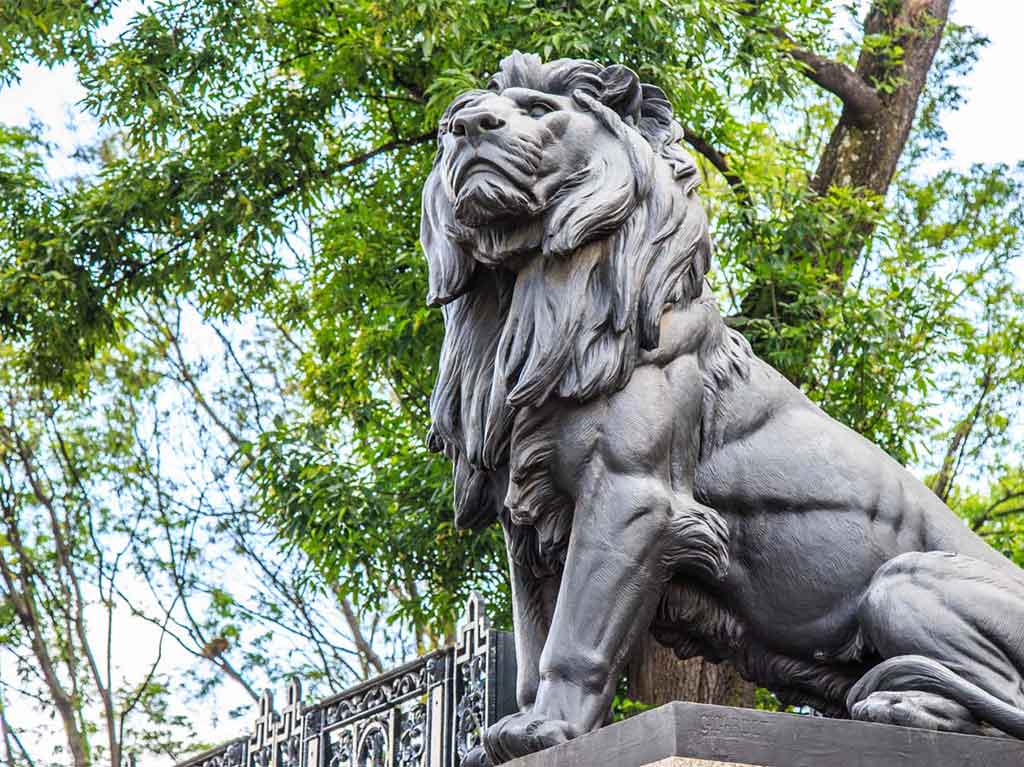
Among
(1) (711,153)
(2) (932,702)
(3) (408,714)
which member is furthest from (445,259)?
(1) (711,153)

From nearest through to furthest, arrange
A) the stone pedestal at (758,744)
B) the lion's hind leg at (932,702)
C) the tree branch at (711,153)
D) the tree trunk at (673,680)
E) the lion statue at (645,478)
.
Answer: the stone pedestal at (758,744) → the lion's hind leg at (932,702) → the lion statue at (645,478) → the tree trunk at (673,680) → the tree branch at (711,153)

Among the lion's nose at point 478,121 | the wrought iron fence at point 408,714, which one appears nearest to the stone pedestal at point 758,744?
the lion's nose at point 478,121

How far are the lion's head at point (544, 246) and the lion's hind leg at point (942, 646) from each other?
34.0 inches

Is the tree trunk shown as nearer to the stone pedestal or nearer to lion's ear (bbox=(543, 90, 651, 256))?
lion's ear (bbox=(543, 90, 651, 256))

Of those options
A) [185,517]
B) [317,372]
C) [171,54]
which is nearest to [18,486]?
[185,517]

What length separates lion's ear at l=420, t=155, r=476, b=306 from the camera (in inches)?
167

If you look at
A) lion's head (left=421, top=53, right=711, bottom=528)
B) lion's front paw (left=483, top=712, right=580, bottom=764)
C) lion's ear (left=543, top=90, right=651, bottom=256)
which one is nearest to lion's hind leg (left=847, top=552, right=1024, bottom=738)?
lion's front paw (left=483, top=712, right=580, bottom=764)

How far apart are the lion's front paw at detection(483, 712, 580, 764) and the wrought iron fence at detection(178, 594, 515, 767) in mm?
2162

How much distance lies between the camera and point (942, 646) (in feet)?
12.8

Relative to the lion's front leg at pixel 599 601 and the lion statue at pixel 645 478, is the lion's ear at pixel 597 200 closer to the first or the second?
the lion statue at pixel 645 478

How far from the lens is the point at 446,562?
10531 millimetres

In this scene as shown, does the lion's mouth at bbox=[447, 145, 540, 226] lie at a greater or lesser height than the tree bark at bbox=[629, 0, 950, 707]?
lesser

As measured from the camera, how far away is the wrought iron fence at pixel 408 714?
655cm

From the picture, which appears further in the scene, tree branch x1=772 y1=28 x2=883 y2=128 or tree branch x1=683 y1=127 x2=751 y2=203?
tree branch x1=772 y1=28 x2=883 y2=128
